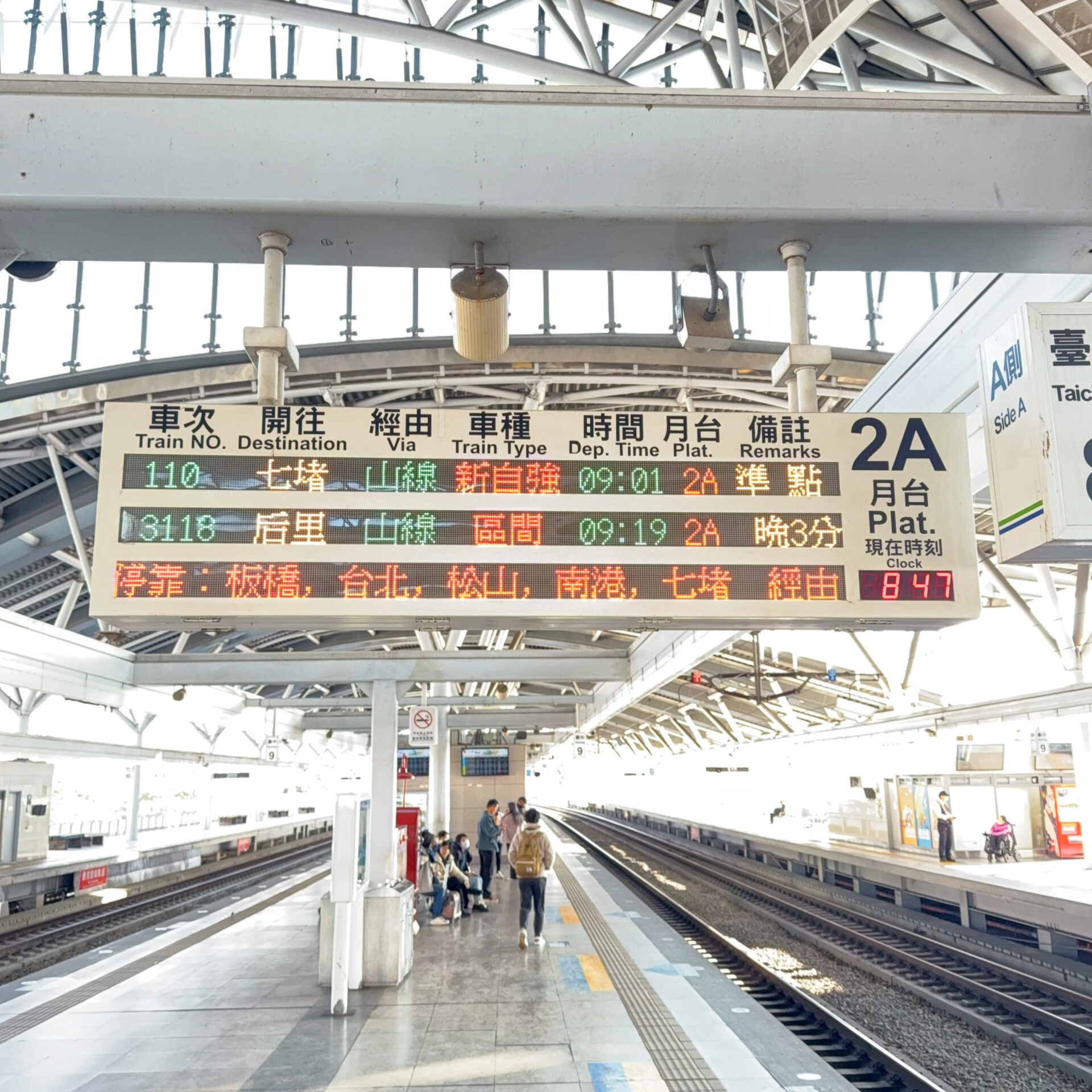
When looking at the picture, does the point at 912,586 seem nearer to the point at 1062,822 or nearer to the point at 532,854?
the point at 532,854

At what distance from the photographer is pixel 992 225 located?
184 inches

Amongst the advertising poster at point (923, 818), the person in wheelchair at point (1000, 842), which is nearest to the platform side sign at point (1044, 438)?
the advertising poster at point (923, 818)

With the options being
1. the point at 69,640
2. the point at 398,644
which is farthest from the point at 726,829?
the point at 69,640

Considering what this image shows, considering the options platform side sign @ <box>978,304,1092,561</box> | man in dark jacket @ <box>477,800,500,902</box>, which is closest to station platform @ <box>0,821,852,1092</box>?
man in dark jacket @ <box>477,800,500,902</box>

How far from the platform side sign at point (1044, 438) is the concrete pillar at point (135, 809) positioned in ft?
98.7

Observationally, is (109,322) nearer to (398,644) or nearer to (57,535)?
(57,535)

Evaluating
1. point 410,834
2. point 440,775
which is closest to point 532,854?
point 410,834

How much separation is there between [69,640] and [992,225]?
17789mm

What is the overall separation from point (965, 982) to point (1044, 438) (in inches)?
443

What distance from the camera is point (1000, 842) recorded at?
70.9ft

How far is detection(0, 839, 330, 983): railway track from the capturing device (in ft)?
52.2

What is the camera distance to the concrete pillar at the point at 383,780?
1830 centimetres

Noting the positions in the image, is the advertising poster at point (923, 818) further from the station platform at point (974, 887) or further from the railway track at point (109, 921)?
the railway track at point (109, 921)

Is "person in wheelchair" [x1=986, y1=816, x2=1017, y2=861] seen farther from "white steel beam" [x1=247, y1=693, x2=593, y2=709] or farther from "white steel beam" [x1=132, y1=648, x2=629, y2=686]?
"white steel beam" [x1=247, y1=693, x2=593, y2=709]
